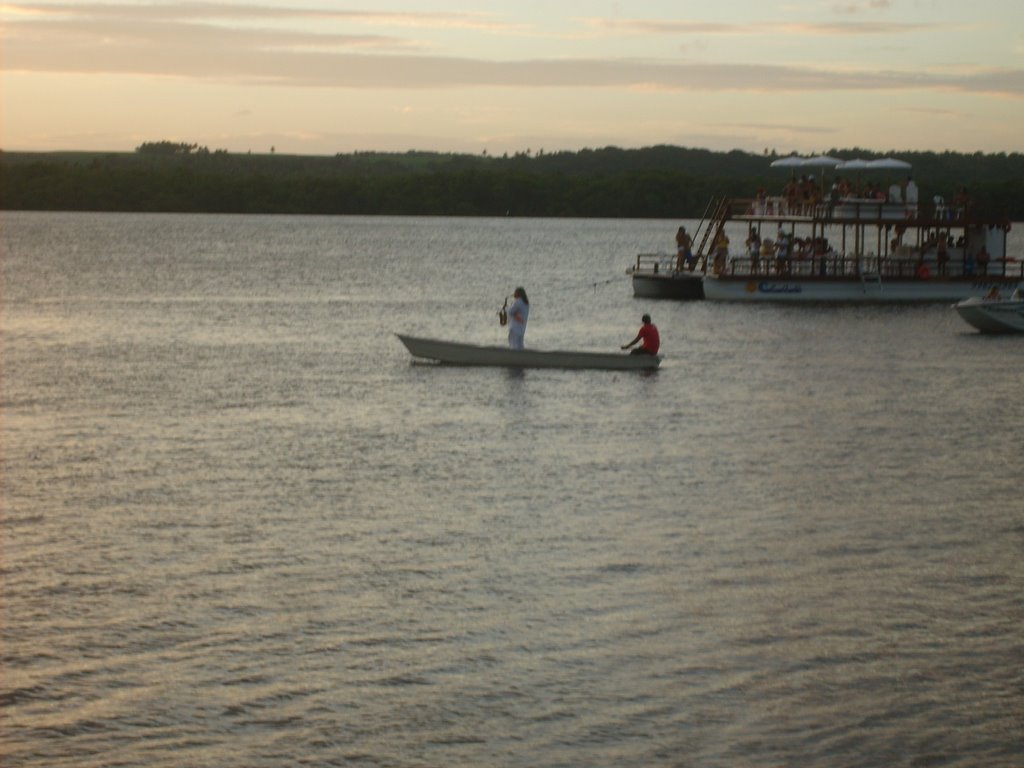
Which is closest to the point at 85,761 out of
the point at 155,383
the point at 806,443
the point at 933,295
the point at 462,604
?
the point at 462,604

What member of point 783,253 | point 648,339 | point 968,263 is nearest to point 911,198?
point 968,263

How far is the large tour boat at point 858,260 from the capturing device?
57188 millimetres

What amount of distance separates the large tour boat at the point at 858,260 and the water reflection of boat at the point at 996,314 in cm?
787

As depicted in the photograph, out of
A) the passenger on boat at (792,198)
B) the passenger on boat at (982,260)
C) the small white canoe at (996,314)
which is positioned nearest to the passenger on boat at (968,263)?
the passenger on boat at (982,260)

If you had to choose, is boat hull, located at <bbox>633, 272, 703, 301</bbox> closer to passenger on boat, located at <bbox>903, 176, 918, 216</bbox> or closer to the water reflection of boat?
passenger on boat, located at <bbox>903, 176, 918, 216</bbox>

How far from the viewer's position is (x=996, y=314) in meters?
48.8

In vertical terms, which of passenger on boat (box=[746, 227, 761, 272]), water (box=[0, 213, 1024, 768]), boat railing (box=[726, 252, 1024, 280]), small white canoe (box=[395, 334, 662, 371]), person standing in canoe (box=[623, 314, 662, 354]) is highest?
passenger on boat (box=[746, 227, 761, 272])

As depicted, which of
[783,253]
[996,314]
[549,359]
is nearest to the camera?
[549,359]

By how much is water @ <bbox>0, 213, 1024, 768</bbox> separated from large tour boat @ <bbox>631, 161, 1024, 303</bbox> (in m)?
16.8

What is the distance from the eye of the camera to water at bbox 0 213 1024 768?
1308 cm

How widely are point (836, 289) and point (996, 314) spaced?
9.36m

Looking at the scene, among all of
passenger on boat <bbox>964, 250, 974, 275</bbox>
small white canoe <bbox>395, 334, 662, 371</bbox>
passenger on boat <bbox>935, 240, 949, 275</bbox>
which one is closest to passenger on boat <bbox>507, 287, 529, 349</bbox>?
small white canoe <bbox>395, 334, 662, 371</bbox>

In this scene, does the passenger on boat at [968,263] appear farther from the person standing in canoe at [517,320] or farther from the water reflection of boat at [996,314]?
the person standing in canoe at [517,320]

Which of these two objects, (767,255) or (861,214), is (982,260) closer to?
(861,214)
